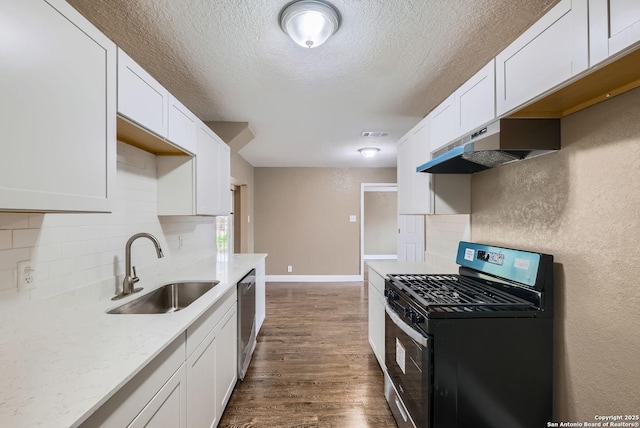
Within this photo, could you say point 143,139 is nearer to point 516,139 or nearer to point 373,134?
point 516,139

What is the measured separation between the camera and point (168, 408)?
43.1 inches

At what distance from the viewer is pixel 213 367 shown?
1.62m

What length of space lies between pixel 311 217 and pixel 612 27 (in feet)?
16.8

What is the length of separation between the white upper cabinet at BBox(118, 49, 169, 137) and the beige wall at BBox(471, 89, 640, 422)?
2.19 metres

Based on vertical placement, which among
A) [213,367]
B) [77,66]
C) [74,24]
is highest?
[74,24]

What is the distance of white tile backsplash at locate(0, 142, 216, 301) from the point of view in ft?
3.83

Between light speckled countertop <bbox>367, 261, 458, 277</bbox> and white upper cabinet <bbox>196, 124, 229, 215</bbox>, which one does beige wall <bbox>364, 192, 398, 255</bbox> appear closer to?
light speckled countertop <bbox>367, 261, 458, 277</bbox>

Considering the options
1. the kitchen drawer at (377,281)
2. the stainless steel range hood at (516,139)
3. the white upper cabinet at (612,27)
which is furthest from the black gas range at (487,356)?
the white upper cabinet at (612,27)

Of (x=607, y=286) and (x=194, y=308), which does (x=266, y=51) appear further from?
(x=607, y=286)

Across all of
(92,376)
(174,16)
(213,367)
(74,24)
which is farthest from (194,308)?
(174,16)

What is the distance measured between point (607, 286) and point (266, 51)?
2177 millimetres

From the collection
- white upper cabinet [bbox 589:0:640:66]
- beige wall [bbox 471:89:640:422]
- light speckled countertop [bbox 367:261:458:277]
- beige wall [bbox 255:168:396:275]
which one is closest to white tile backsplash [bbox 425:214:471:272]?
light speckled countertop [bbox 367:261:458:277]

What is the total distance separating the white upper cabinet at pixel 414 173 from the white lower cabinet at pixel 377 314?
2.33 ft

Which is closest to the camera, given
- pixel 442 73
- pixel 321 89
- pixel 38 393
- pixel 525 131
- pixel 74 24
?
pixel 38 393
